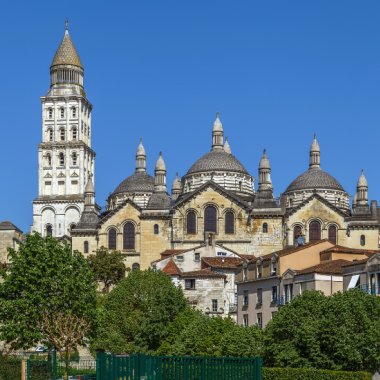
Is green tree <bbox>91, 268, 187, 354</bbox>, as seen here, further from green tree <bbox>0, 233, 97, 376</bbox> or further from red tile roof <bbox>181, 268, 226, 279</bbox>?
green tree <bbox>0, 233, 97, 376</bbox>

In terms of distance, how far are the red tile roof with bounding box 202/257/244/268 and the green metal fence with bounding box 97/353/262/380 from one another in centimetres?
4457

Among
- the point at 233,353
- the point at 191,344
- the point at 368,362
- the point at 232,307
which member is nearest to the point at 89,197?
the point at 232,307

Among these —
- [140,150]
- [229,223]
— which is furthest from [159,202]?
[140,150]

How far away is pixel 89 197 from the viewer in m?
94.1

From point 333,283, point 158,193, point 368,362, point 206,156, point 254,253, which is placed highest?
point 206,156

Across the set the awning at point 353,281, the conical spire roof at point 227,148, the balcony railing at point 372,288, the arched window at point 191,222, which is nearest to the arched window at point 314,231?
the arched window at point 191,222

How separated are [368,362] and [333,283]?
11792mm

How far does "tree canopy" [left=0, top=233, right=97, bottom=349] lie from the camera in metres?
35.7

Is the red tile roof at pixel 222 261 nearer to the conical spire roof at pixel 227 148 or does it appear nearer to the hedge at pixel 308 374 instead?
the conical spire roof at pixel 227 148

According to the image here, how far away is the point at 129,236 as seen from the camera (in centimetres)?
8656

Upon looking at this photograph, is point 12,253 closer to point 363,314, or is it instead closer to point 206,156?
point 363,314

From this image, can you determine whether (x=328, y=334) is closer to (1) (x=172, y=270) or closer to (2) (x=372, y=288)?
(2) (x=372, y=288)

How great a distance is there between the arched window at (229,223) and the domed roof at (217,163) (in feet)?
33.6

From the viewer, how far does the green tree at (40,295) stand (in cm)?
3566
